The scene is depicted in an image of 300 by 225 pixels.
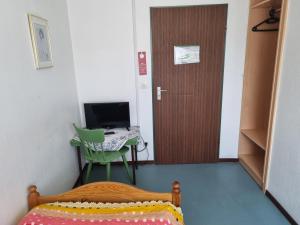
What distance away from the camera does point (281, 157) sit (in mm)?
2143

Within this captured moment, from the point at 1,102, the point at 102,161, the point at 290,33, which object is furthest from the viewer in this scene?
the point at 102,161

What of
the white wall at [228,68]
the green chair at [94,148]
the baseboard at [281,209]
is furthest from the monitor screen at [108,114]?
the baseboard at [281,209]

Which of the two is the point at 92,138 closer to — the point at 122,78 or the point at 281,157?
the point at 122,78

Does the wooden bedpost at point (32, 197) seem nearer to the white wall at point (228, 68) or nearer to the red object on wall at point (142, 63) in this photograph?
the white wall at point (228, 68)

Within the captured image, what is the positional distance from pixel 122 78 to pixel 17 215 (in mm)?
1906

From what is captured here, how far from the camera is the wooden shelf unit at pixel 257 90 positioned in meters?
2.70

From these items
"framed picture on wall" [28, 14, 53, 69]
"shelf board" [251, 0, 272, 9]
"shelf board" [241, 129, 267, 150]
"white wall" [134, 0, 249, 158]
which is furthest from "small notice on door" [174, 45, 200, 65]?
"framed picture on wall" [28, 14, 53, 69]

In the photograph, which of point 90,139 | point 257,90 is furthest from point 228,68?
point 90,139

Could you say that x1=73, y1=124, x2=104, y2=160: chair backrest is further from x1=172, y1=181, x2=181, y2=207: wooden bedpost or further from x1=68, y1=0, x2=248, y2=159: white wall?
x1=172, y1=181, x2=181, y2=207: wooden bedpost

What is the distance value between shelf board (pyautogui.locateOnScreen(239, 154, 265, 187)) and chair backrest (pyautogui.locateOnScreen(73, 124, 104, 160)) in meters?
1.86

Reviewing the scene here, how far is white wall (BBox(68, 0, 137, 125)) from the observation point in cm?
273

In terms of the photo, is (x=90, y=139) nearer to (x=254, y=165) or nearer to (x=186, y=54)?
(x=186, y=54)

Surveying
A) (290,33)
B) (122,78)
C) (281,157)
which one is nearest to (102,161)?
(122,78)

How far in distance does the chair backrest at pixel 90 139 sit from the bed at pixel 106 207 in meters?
0.75
